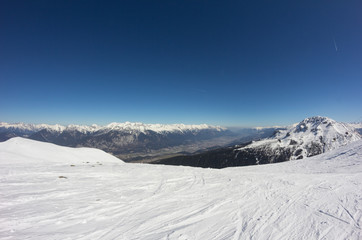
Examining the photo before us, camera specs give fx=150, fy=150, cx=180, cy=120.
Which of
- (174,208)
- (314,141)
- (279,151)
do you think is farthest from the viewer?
(314,141)

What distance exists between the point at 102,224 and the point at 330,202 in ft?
34.9

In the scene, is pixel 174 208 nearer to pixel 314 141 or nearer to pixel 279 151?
pixel 279 151

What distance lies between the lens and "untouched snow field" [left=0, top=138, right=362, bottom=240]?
207 inches

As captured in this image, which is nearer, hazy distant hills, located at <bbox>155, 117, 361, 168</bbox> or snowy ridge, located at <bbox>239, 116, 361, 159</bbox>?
hazy distant hills, located at <bbox>155, 117, 361, 168</bbox>

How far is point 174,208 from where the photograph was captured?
7.16 meters

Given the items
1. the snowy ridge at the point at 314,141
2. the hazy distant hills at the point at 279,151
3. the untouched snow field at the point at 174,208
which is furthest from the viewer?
the snowy ridge at the point at 314,141

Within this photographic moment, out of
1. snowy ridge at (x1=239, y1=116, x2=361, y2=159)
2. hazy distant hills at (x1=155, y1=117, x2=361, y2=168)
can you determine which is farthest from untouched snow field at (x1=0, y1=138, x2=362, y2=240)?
snowy ridge at (x1=239, y1=116, x2=361, y2=159)

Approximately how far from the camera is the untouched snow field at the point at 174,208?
5.25 m

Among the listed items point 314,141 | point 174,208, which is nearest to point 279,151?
point 314,141

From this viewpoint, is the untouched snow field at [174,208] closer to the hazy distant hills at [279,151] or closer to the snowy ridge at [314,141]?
the hazy distant hills at [279,151]

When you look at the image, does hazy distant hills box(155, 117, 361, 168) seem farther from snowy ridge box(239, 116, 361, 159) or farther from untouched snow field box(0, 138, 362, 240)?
untouched snow field box(0, 138, 362, 240)

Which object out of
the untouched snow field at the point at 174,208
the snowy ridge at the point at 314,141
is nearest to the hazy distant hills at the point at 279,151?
the snowy ridge at the point at 314,141

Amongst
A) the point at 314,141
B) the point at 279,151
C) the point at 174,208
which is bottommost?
the point at 279,151

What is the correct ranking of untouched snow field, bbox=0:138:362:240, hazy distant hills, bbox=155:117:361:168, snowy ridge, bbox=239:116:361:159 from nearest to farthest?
untouched snow field, bbox=0:138:362:240 < hazy distant hills, bbox=155:117:361:168 < snowy ridge, bbox=239:116:361:159
